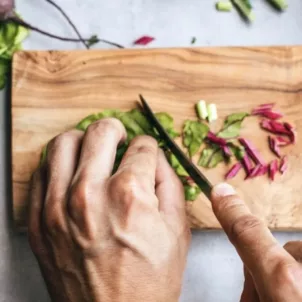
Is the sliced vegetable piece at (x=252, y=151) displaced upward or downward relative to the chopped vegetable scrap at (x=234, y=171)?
upward

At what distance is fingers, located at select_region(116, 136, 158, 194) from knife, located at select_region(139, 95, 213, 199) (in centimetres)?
3

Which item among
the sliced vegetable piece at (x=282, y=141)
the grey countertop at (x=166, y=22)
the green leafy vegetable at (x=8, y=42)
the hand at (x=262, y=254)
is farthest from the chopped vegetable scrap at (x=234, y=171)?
the green leafy vegetable at (x=8, y=42)

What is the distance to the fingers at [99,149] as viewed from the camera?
1100 mm

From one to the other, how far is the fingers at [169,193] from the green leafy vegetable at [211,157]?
0.27ft

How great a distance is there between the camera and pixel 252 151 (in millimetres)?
1255

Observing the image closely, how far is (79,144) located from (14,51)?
30 cm

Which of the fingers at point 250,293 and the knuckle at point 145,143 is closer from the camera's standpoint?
the fingers at point 250,293

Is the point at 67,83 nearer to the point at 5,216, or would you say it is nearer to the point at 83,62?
the point at 83,62

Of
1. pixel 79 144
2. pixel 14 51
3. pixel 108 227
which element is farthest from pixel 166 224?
pixel 14 51

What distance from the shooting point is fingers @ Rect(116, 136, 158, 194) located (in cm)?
110

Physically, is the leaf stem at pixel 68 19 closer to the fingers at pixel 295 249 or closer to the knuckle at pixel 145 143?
the knuckle at pixel 145 143

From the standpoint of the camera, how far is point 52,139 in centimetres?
122

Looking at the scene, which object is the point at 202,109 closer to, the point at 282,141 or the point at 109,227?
the point at 282,141

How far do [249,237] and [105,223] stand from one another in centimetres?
28
